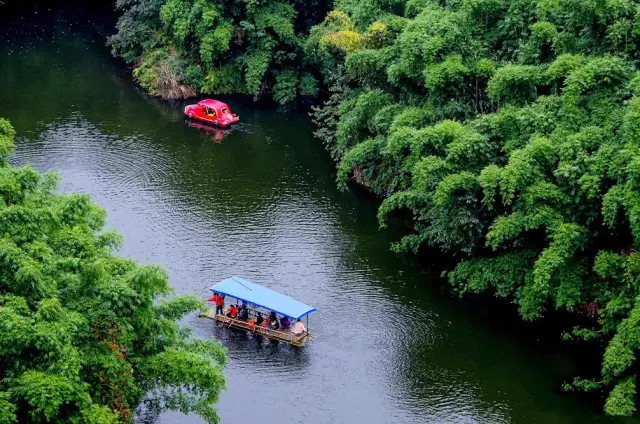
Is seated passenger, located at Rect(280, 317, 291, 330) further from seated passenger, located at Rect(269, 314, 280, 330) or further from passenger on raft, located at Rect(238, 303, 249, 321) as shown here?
passenger on raft, located at Rect(238, 303, 249, 321)

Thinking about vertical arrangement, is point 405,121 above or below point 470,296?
above

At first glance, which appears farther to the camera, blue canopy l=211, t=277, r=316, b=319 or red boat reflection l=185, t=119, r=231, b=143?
red boat reflection l=185, t=119, r=231, b=143

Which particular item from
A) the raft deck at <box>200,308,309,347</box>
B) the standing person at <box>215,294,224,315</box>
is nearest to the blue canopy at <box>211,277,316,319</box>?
the standing person at <box>215,294,224,315</box>

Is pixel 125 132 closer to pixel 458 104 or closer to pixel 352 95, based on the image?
pixel 352 95

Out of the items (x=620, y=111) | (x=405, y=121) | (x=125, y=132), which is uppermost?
(x=620, y=111)

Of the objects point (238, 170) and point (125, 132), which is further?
point (125, 132)

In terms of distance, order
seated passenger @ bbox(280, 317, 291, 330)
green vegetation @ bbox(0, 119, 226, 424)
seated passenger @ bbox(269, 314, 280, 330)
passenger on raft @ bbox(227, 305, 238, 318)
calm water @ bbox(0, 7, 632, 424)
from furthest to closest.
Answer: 1. passenger on raft @ bbox(227, 305, 238, 318)
2. seated passenger @ bbox(269, 314, 280, 330)
3. seated passenger @ bbox(280, 317, 291, 330)
4. calm water @ bbox(0, 7, 632, 424)
5. green vegetation @ bbox(0, 119, 226, 424)

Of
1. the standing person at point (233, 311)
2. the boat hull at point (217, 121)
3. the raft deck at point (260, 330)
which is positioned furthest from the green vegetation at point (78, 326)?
the boat hull at point (217, 121)

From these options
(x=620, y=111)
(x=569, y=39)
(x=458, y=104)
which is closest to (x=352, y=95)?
(x=458, y=104)
